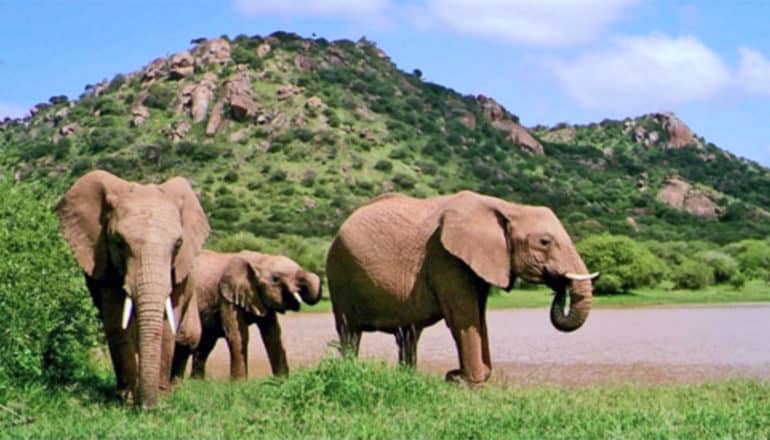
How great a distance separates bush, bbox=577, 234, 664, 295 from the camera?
46.3 m

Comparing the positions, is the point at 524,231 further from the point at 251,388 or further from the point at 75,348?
the point at 75,348

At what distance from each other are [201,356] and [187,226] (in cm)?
689

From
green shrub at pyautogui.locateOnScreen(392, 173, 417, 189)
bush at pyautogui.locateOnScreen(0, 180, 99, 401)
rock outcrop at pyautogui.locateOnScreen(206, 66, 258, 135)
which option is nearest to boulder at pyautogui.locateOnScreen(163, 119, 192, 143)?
rock outcrop at pyautogui.locateOnScreen(206, 66, 258, 135)

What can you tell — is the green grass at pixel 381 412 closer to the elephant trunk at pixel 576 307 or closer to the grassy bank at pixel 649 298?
the elephant trunk at pixel 576 307

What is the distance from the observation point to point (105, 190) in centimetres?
1060

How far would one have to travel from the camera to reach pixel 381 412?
31.7 feet

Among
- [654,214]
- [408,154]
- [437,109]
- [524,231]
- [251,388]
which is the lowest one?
[251,388]

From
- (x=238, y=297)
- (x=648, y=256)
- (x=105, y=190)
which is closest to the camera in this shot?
(x=105, y=190)

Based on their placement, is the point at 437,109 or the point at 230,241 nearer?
the point at 230,241

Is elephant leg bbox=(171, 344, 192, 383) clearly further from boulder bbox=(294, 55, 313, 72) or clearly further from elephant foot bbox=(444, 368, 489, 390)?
boulder bbox=(294, 55, 313, 72)

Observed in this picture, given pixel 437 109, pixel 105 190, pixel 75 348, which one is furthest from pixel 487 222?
pixel 437 109

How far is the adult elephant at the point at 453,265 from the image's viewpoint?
11992mm

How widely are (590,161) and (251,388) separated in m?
90.6

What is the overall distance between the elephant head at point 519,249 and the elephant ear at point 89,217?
3.54 m
